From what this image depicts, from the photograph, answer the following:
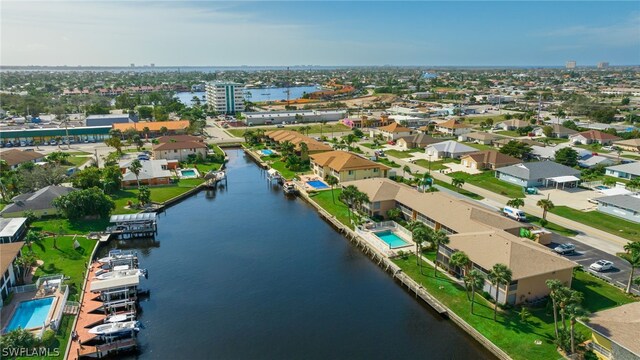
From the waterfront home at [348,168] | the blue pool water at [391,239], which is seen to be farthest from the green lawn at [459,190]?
the blue pool water at [391,239]

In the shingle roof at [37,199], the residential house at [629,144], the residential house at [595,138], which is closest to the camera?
the shingle roof at [37,199]

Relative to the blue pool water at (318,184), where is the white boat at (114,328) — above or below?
below

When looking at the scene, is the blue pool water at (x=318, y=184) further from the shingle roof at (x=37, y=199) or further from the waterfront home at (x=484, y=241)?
the shingle roof at (x=37, y=199)

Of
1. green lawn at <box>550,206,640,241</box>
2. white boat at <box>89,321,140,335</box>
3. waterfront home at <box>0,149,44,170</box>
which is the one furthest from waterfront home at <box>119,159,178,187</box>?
green lawn at <box>550,206,640,241</box>

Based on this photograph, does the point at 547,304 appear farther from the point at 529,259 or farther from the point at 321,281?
the point at 321,281

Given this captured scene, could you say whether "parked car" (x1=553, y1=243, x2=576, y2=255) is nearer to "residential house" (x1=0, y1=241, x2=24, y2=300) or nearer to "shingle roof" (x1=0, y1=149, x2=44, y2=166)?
"residential house" (x1=0, y1=241, x2=24, y2=300)
